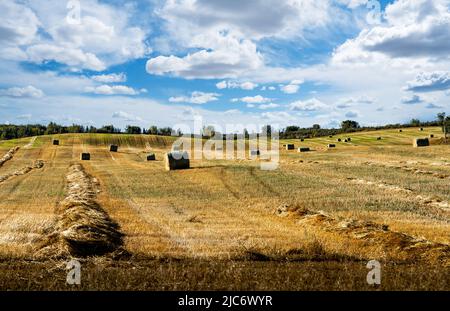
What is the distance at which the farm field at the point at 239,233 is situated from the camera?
903 cm

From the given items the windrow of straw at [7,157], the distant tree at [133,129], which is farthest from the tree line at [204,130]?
the windrow of straw at [7,157]

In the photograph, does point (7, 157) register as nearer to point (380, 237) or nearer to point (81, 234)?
point (81, 234)

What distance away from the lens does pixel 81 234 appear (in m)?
13.6

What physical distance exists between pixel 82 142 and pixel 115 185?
Result: 72051mm

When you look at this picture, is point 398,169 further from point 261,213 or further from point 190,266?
point 190,266

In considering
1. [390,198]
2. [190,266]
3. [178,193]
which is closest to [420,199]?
[390,198]

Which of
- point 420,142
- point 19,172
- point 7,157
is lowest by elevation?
point 19,172

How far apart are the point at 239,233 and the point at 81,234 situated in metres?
4.82

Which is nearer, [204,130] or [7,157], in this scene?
[7,157]

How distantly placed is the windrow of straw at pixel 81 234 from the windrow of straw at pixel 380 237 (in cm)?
689

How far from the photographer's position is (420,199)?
69.8ft

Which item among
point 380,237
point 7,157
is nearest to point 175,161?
point 380,237

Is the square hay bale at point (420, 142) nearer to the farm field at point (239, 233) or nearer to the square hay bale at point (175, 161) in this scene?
the farm field at point (239, 233)

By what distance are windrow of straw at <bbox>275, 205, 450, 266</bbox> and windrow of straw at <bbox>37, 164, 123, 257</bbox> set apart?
22.6ft
